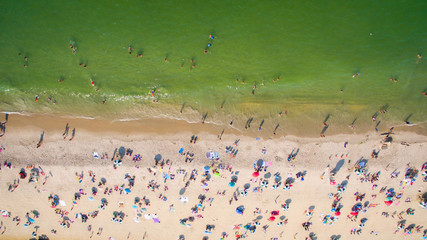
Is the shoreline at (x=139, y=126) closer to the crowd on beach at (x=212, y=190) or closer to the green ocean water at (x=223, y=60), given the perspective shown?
the green ocean water at (x=223, y=60)

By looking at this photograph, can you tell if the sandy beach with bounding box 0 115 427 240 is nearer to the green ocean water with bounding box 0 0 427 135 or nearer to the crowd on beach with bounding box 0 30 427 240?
the crowd on beach with bounding box 0 30 427 240

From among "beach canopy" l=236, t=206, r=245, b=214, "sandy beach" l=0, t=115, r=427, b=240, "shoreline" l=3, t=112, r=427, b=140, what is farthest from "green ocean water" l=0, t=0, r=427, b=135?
Answer: "beach canopy" l=236, t=206, r=245, b=214

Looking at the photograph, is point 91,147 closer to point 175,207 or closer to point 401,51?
point 175,207

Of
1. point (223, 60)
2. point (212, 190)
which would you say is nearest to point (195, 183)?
point (212, 190)

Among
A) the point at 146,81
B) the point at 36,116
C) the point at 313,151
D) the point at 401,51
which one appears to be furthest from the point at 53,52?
the point at 401,51

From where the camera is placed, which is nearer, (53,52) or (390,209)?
(53,52)

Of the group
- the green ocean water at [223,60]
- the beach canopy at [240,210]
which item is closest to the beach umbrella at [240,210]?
the beach canopy at [240,210]

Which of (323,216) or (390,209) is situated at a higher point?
(390,209)
